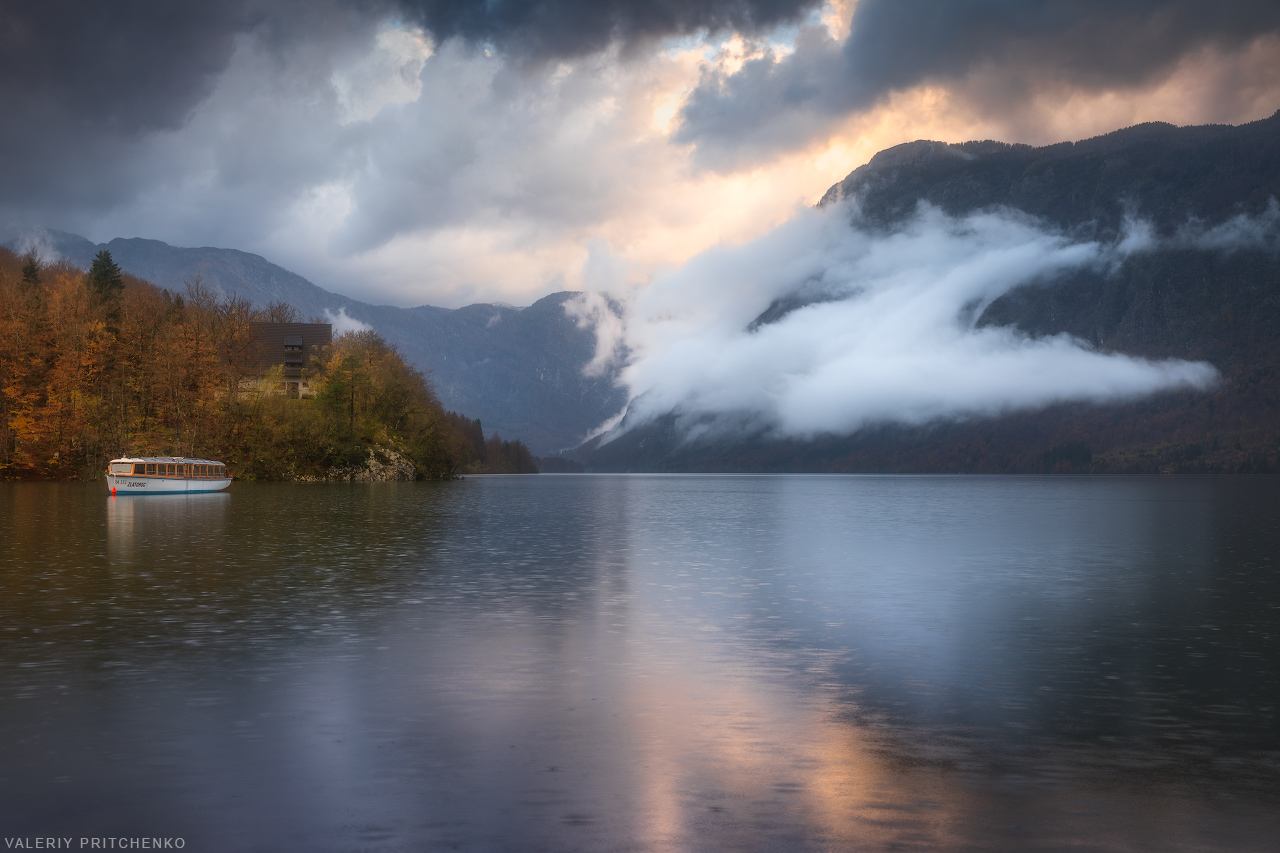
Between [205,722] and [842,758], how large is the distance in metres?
10.6

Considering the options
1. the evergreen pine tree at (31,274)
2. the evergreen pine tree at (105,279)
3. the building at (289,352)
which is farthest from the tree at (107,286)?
the building at (289,352)

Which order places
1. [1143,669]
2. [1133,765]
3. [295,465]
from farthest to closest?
[295,465] → [1143,669] → [1133,765]

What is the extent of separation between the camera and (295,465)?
167250 mm

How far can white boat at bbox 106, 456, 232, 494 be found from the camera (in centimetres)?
11862

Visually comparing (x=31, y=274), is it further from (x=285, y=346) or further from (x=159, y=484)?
(x=159, y=484)

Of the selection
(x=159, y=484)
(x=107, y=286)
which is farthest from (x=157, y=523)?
(x=107, y=286)

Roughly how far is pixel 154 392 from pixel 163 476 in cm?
3594

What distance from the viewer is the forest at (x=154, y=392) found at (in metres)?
144

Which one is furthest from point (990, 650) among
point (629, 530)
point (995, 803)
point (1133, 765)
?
point (629, 530)

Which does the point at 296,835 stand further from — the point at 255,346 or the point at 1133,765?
the point at 255,346

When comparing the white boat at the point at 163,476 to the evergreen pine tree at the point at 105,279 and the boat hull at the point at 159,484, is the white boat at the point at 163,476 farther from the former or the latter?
the evergreen pine tree at the point at 105,279

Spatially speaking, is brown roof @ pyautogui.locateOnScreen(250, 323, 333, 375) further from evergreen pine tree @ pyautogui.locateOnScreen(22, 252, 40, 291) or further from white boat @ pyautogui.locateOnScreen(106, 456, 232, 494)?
white boat @ pyautogui.locateOnScreen(106, 456, 232, 494)

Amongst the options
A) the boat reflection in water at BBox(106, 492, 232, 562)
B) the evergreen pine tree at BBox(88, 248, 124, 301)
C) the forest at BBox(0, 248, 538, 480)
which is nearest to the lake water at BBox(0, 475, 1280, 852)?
the boat reflection in water at BBox(106, 492, 232, 562)

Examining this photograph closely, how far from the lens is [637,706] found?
17500mm
